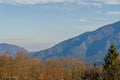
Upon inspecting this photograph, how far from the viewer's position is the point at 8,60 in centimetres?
11881

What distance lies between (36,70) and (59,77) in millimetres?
9053

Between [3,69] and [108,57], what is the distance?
158 feet

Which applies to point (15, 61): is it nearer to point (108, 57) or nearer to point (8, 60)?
point (8, 60)

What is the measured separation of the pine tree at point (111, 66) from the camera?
70625 mm

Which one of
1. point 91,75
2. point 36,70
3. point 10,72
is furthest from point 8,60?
point 91,75

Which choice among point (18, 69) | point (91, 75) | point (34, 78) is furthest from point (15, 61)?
point (91, 75)

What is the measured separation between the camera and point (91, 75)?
79.0m

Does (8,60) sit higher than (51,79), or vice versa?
(8,60)

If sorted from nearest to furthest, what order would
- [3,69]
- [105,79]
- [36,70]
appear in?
1. [105,79]
2. [3,69]
3. [36,70]

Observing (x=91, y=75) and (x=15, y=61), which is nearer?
(x=91, y=75)

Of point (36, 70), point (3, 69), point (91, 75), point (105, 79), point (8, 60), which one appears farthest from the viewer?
point (36, 70)

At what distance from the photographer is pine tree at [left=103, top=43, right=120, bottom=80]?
232 ft

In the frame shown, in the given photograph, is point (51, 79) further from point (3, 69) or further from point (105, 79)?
point (105, 79)

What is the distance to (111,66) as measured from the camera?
73.0 m
